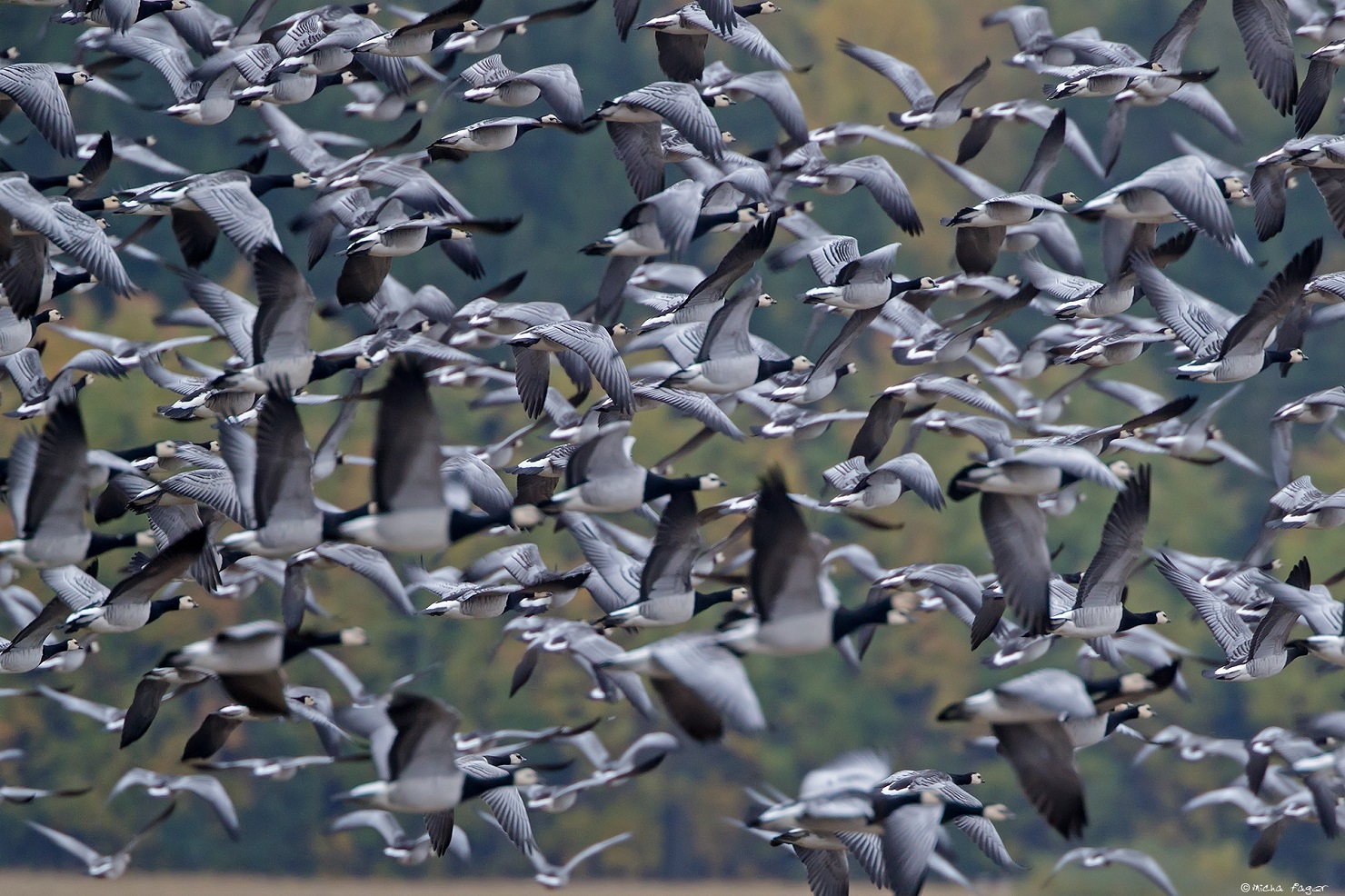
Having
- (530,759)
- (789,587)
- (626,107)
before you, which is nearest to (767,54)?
(626,107)

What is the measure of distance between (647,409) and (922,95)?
17.7ft

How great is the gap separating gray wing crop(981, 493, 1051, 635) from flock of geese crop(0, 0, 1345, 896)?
0.07ft

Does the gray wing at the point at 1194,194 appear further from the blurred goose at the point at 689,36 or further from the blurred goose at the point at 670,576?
the blurred goose at the point at 670,576

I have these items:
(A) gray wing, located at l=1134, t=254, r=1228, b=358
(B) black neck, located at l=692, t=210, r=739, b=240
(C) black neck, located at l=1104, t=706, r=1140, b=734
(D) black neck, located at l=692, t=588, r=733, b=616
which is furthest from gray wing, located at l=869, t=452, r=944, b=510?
(C) black neck, located at l=1104, t=706, r=1140, b=734

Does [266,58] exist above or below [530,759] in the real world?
above

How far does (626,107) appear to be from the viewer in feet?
50.0

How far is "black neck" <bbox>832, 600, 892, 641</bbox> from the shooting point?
36.2ft

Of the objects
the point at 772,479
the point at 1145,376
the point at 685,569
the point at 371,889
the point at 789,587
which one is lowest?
the point at 371,889

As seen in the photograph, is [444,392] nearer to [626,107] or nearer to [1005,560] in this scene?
[626,107]

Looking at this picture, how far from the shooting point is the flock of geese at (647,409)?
11312mm

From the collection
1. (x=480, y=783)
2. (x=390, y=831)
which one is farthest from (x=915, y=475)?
(x=390, y=831)

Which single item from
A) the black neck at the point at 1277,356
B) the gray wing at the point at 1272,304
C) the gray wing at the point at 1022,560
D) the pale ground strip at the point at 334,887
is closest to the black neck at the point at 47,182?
the gray wing at the point at 1022,560

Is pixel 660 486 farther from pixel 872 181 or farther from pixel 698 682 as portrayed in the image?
pixel 872 181

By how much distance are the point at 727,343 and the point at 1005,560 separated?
9.96 feet
